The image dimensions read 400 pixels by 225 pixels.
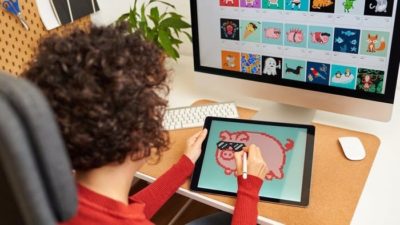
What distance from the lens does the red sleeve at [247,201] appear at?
0.76 metres

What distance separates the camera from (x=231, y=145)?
0.95 meters

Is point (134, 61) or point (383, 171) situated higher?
point (134, 61)

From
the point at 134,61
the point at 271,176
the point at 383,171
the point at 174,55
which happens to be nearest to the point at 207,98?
the point at 174,55

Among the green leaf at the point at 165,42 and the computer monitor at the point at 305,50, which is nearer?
the computer monitor at the point at 305,50

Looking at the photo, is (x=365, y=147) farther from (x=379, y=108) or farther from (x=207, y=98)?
(x=207, y=98)

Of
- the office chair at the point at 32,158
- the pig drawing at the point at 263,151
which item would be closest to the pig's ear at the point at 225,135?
the pig drawing at the point at 263,151

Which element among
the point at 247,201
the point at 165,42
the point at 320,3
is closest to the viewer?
the point at 247,201

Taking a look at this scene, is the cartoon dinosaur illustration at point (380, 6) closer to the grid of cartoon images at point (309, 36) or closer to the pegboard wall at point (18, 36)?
the grid of cartoon images at point (309, 36)

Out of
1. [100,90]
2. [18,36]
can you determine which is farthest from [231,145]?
[18,36]

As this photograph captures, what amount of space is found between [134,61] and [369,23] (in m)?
0.55

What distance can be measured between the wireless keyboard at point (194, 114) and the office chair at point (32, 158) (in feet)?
2.41

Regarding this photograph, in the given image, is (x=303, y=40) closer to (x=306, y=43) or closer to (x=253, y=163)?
(x=306, y=43)

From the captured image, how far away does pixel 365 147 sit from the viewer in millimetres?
972

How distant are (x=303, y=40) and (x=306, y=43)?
0.01 metres
